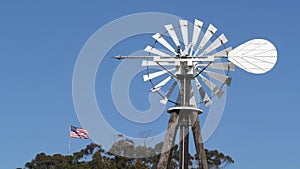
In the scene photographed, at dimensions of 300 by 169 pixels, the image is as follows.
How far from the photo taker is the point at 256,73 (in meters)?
23.2

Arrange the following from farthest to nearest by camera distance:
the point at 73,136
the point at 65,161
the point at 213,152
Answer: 1. the point at 213,152
2. the point at 65,161
3. the point at 73,136

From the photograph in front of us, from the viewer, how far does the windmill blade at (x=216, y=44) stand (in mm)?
23703

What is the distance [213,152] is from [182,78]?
4200 cm

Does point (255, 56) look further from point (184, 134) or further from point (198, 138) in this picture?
point (184, 134)

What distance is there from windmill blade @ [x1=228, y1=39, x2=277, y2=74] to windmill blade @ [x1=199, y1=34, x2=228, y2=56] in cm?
53

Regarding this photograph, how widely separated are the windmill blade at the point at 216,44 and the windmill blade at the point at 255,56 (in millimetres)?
533

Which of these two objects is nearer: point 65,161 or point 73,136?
point 73,136

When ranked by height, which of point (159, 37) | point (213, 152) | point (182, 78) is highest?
point (159, 37)

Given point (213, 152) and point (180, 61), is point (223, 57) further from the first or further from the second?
point (213, 152)

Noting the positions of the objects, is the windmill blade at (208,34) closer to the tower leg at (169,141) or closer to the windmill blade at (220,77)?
the windmill blade at (220,77)

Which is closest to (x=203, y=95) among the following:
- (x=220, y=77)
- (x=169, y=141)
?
(x=220, y=77)

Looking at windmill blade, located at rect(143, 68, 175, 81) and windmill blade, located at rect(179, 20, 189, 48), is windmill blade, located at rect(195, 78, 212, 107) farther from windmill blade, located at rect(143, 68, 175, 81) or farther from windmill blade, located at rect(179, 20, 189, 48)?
windmill blade, located at rect(179, 20, 189, 48)

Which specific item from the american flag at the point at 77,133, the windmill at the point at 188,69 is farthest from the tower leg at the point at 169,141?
the american flag at the point at 77,133

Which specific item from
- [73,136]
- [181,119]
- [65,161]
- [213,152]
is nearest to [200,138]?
[181,119]
